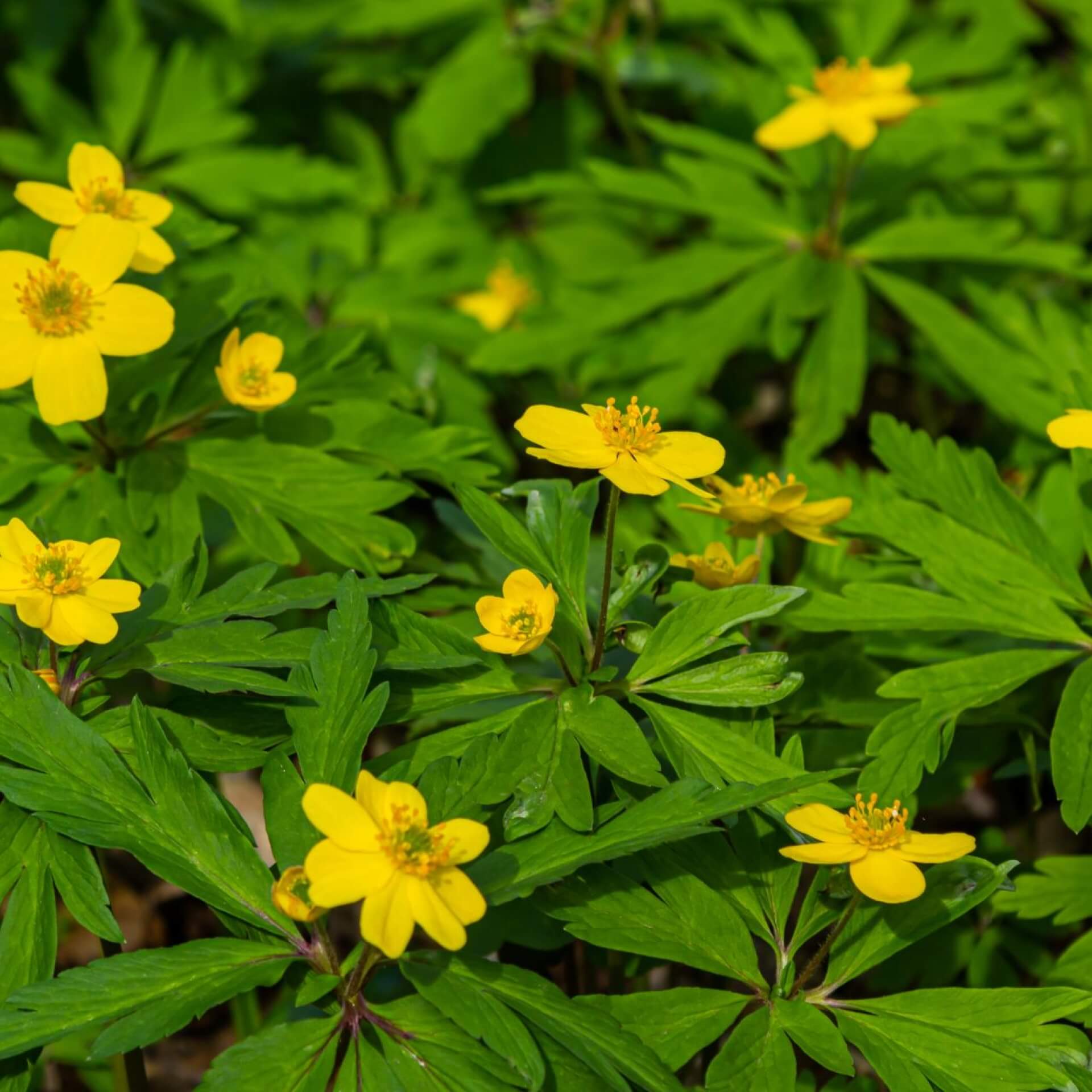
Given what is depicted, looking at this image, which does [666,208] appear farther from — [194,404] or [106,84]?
[106,84]

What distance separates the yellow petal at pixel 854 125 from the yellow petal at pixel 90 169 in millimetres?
1537

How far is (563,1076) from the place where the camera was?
1386mm

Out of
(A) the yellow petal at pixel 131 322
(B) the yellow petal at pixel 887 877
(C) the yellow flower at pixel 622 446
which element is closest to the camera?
(B) the yellow petal at pixel 887 877

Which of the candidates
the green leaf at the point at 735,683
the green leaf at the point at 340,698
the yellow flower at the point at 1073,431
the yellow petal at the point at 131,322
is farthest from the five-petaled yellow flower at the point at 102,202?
the yellow flower at the point at 1073,431

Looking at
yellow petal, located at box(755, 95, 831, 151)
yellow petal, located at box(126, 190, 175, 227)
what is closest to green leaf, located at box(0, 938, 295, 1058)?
yellow petal, located at box(126, 190, 175, 227)

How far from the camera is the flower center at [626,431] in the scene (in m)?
1.58

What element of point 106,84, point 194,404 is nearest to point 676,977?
point 194,404

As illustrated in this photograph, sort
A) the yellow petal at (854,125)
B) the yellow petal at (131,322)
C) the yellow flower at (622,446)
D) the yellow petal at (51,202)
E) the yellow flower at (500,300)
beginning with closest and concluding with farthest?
the yellow flower at (622,446), the yellow petal at (131,322), the yellow petal at (51,202), the yellow petal at (854,125), the yellow flower at (500,300)

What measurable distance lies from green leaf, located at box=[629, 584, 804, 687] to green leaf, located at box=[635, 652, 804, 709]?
23 mm

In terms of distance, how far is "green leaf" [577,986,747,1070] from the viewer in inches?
57.9

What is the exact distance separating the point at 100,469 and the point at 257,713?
0.61 metres

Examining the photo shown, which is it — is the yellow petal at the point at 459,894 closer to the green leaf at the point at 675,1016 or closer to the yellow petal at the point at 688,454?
the green leaf at the point at 675,1016

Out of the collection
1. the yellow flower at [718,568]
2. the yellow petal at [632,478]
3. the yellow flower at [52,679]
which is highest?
the yellow petal at [632,478]

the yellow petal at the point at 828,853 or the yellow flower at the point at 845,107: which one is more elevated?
the yellow flower at the point at 845,107
